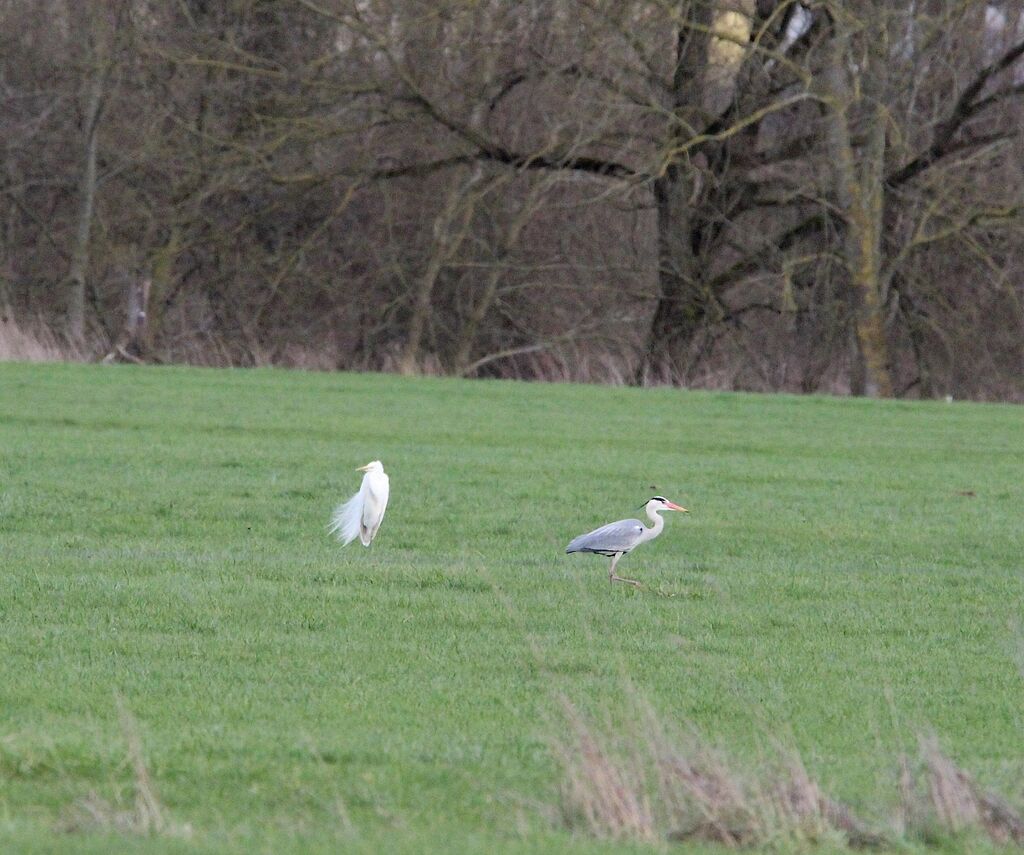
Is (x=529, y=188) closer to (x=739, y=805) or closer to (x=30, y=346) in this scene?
(x=30, y=346)

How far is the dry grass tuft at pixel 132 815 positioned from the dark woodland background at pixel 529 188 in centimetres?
2289

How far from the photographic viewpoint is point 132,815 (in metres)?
5.07

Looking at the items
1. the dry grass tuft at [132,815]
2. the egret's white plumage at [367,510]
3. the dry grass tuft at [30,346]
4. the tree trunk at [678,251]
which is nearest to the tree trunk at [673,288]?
the tree trunk at [678,251]

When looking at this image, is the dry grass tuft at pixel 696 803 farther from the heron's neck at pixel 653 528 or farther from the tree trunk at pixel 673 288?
the tree trunk at pixel 673 288

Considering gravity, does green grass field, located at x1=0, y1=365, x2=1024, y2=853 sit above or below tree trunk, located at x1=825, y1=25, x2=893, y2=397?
below

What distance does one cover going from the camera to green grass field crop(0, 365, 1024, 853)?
18.8 feet

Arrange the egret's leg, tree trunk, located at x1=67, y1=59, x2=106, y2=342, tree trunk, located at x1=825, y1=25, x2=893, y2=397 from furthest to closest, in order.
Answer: tree trunk, located at x1=67, y1=59, x2=106, y2=342
tree trunk, located at x1=825, y1=25, x2=893, y2=397
the egret's leg

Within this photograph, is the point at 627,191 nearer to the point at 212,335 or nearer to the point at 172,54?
the point at 172,54

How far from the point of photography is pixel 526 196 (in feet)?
111

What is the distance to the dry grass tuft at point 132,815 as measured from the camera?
16.0 ft

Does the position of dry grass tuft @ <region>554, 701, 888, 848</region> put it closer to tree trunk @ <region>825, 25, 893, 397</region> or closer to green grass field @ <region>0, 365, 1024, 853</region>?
green grass field @ <region>0, 365, 1024, 853</region>

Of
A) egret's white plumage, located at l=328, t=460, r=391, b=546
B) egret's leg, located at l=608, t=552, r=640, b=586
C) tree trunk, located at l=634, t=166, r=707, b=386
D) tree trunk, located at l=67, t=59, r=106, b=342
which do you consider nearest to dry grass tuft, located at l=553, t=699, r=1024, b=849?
egret's leg, located at l=608, t=552, r=640, b=586

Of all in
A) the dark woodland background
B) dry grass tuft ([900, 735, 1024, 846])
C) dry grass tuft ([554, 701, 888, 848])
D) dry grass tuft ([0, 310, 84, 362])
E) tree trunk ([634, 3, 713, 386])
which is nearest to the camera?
dry grass tuft ([554, 701, 888, 848])

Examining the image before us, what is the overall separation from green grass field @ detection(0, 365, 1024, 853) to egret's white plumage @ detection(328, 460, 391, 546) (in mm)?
129
